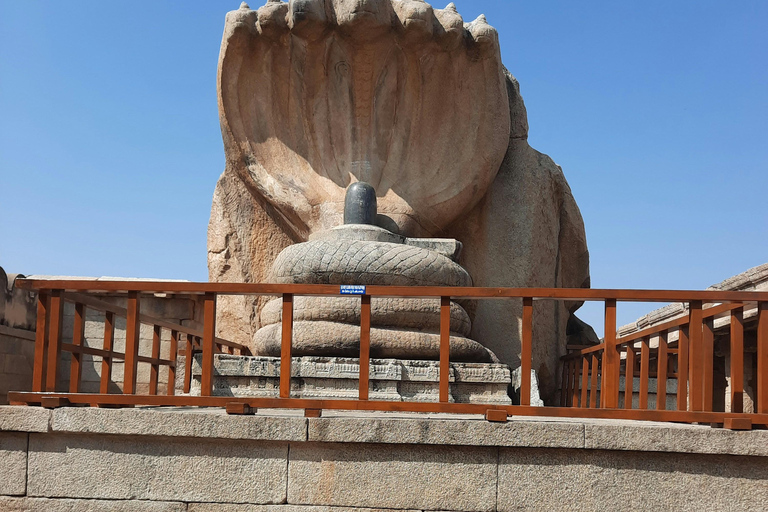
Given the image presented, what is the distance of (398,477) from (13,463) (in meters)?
1.68

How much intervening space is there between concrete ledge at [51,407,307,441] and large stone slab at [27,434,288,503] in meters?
0.05

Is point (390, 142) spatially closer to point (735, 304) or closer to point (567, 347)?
point (567, 347)

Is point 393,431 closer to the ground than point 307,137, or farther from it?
closer to the ground

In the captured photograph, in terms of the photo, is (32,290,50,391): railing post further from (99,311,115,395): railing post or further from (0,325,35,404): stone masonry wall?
(0,325,35,404): stone masonry wall

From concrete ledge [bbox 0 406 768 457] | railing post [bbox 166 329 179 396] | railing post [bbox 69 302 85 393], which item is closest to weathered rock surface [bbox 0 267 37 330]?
railing post [bbox 166 329 179 396]

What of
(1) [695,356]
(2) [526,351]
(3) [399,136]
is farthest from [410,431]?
(3) [399,136]

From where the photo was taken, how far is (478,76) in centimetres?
631

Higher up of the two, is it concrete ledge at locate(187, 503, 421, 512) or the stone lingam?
the stone lingam

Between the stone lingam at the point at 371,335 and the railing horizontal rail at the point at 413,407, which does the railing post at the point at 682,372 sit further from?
the stone lingam at the point at 371,335

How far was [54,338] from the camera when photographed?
3377 mm

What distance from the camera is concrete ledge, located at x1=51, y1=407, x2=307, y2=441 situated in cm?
308

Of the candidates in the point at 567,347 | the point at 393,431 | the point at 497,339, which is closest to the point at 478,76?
the point at 497,339

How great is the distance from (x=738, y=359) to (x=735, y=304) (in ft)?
0.79

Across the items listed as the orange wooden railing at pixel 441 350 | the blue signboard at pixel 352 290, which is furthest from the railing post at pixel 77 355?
the blue signboard at pixel 352 290
